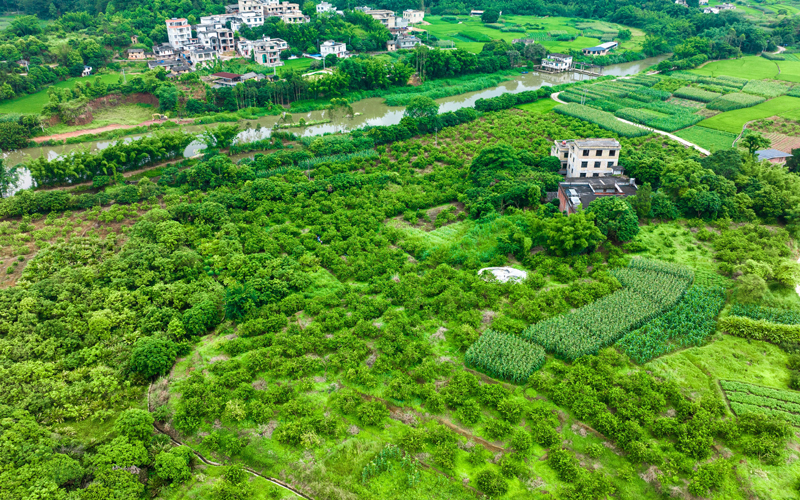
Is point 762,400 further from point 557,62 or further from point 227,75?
point 557,62

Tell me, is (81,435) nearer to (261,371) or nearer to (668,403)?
(261,371)

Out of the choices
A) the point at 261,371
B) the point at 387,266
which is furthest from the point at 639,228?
the point at 261,371

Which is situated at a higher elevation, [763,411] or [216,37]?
[216,37]

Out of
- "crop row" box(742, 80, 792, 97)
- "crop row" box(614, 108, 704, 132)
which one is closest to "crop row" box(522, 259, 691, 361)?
"crop row" box(614, 108, 704, 132)

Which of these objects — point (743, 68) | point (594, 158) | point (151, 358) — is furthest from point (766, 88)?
point (151, 358)

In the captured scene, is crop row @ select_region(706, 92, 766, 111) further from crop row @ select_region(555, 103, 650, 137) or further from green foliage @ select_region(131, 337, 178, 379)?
Result: green foliage @ select_region(131, 337, 178, 379)

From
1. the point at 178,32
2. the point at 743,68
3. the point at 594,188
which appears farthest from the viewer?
the point at 178,32
